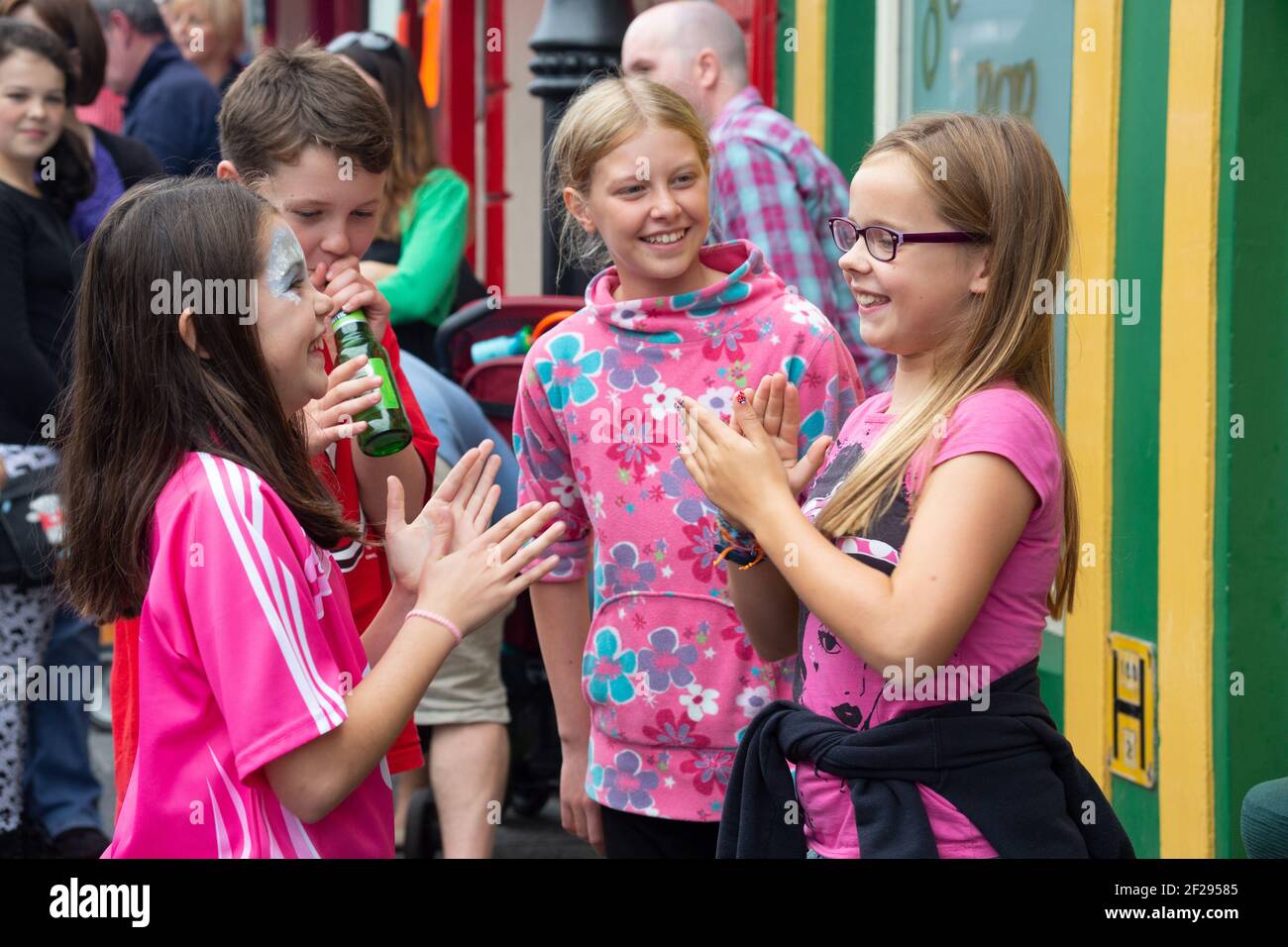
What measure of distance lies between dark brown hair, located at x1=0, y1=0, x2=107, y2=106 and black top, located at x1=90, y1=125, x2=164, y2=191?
131mm

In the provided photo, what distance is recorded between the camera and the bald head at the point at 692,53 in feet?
16.4

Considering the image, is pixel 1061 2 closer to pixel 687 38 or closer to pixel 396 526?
pixel 687 38

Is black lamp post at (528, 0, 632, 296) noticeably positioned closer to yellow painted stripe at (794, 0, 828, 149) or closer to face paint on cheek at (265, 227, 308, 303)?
yellow painted stripe at (794, 0, 828, 149)

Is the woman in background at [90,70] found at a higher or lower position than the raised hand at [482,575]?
higher

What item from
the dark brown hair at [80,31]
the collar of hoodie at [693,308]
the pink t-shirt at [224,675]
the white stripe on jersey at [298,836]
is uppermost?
the dark brown hair at [80,31]

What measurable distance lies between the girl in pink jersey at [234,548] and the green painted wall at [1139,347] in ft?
6.43

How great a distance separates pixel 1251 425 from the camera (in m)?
3.43

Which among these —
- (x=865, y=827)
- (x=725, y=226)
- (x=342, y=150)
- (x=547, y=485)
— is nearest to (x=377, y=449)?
(x=547, y=485)

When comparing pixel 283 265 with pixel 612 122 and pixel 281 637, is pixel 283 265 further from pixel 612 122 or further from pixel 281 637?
pixel 612 122

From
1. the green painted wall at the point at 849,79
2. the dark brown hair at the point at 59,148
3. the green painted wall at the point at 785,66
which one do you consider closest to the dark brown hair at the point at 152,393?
the dark brown hair at the point at 59,148

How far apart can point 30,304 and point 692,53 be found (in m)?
2.07

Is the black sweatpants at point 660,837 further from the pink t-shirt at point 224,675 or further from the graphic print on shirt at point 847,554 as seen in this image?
the pink t-shirt at point 224,675

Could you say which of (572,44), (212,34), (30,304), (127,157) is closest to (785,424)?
(30,304)

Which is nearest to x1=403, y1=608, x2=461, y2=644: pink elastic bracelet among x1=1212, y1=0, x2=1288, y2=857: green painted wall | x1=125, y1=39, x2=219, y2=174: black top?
x1=1212, y1=0, x2=1288, y2=857: green painted wall
